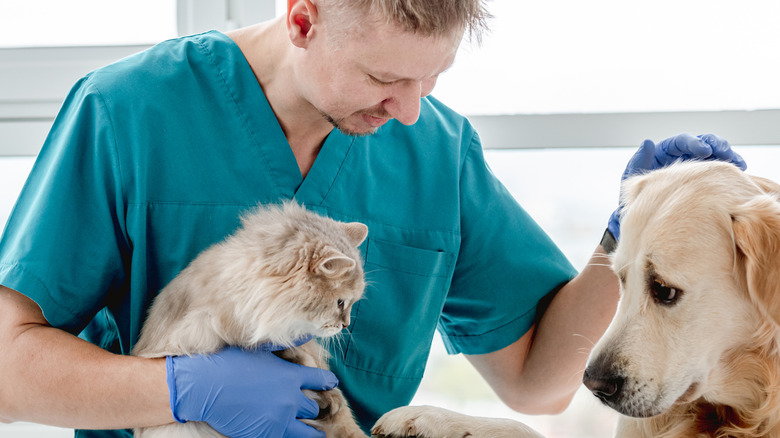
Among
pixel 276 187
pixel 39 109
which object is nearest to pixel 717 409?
pixel 276 187

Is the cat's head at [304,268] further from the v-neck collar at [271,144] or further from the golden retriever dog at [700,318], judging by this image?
the golden retriever dog at [700,318]

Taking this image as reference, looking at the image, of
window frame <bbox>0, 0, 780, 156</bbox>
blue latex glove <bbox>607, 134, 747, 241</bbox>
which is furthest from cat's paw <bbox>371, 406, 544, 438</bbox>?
window frame <bbox>0, 0, 780, 156</bbox>

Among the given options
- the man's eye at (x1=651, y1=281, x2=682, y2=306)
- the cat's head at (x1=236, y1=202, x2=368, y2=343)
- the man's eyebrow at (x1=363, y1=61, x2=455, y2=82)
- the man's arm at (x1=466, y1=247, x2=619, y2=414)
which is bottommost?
the man's arm at (x1=466, y1=247, x2=619, y2=414)

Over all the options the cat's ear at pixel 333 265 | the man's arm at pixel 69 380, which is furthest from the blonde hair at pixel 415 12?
the man's arm at pixel 69 380

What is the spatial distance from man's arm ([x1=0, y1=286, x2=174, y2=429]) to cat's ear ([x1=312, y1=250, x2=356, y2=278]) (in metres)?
0.29

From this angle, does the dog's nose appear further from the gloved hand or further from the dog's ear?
the gloved hand

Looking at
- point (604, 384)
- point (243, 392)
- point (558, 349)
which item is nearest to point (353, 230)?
point (243, 392)

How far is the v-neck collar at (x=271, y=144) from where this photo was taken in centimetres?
124

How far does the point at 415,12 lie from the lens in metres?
0.98

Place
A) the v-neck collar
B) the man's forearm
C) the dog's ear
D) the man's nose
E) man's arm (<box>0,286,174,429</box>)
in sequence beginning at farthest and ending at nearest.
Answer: the man's forearm → the v-neck collar → the man's nose → man's arm (<box>0,286,174,429</box>) → the dog's ear

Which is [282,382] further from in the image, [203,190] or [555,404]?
[555,404]

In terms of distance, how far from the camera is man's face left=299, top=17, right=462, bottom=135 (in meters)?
1.03

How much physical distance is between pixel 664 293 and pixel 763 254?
5.9 inches

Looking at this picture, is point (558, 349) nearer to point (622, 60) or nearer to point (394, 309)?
point (394, 309)
